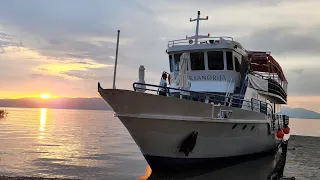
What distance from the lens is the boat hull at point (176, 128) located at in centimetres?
1249

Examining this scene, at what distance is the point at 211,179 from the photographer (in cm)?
1359

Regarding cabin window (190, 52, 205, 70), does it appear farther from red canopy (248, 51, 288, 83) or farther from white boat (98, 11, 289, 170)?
red canopy (248, 51, 288, 83)

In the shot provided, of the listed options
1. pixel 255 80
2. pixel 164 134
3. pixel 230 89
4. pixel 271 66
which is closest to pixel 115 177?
pixel 164 134

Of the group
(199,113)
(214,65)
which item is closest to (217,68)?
(214,65)

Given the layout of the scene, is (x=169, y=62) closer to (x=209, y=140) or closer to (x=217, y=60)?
(x=217, y=60)

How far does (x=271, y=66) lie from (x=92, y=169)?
1354 centimetres

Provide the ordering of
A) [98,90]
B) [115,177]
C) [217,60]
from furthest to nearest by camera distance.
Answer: [217,60] < [115,177] < [98,90]

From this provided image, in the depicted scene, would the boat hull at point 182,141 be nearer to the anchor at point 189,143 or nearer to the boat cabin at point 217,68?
the anchor at point 189,143

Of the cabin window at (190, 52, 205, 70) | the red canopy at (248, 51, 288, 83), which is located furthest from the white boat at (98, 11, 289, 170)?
the red canopy at (248, 51, 288, 83)

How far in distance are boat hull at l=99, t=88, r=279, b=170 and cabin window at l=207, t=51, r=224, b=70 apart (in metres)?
3.25

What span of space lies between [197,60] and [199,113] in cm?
519

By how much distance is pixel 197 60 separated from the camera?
698 inches

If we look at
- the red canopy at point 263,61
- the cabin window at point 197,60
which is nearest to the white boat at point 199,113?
the cabin window at point 197,60

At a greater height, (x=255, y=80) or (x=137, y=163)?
(x=255, y=80)
